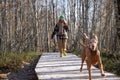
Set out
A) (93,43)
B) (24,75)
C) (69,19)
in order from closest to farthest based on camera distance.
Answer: (93,43) < (24,75) < (69,19)

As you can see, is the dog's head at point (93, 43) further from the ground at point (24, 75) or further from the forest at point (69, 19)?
the forest at point (69, 19)

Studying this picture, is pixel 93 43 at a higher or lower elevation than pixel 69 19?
higher

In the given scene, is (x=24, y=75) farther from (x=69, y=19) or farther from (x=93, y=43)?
(x=69, y=19)

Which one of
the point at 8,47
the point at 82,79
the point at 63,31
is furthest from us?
the point at 8,47

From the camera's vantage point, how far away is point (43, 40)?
168 ft

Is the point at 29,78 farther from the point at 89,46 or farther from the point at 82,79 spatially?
the point at 89,46

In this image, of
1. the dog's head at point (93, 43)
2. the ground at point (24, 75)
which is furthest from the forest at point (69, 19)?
the dog's head at point (93, 43)

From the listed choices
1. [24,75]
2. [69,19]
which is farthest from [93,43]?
[69,19]

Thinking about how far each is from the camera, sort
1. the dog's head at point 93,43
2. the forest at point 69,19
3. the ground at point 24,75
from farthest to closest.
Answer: the forest at point 69,19
the ground at point 24,75
the dog's head at point 93,43

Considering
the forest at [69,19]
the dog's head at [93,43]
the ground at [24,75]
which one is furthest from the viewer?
the forest at [69,19]

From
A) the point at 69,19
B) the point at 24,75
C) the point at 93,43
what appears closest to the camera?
the point at 93,43

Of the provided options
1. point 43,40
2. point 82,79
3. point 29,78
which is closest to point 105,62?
point 29,78

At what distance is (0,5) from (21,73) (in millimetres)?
10944

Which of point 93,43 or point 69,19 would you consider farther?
point 69,19
